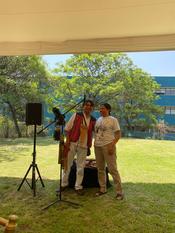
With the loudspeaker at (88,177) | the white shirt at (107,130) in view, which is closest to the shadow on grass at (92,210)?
the loudspeaker at (88,177)

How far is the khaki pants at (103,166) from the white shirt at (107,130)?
10 cm

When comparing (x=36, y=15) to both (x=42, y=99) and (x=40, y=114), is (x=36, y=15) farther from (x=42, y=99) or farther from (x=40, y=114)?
(x=42, y=99)

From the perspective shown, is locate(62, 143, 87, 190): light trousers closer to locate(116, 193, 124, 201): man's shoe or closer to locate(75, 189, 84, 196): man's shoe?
locate(75, 189, 84, 196): man's shoe

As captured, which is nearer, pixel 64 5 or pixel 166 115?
pixel 64 5

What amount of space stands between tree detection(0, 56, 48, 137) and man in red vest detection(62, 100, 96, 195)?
28.4 feet

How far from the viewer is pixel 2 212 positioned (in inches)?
145

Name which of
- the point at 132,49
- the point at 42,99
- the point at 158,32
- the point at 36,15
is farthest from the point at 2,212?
the point at 42,99

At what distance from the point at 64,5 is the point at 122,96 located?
12041 millimetres

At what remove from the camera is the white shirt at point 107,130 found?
429 cm

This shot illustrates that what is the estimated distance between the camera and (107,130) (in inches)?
170

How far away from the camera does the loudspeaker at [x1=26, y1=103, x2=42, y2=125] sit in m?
4.63

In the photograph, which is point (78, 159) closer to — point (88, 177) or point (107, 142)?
point (88, 177)

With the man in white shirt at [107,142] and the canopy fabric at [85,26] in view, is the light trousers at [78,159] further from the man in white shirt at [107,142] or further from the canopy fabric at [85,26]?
the canopy fabric at [85,26]

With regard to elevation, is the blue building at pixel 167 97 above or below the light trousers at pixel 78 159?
above
